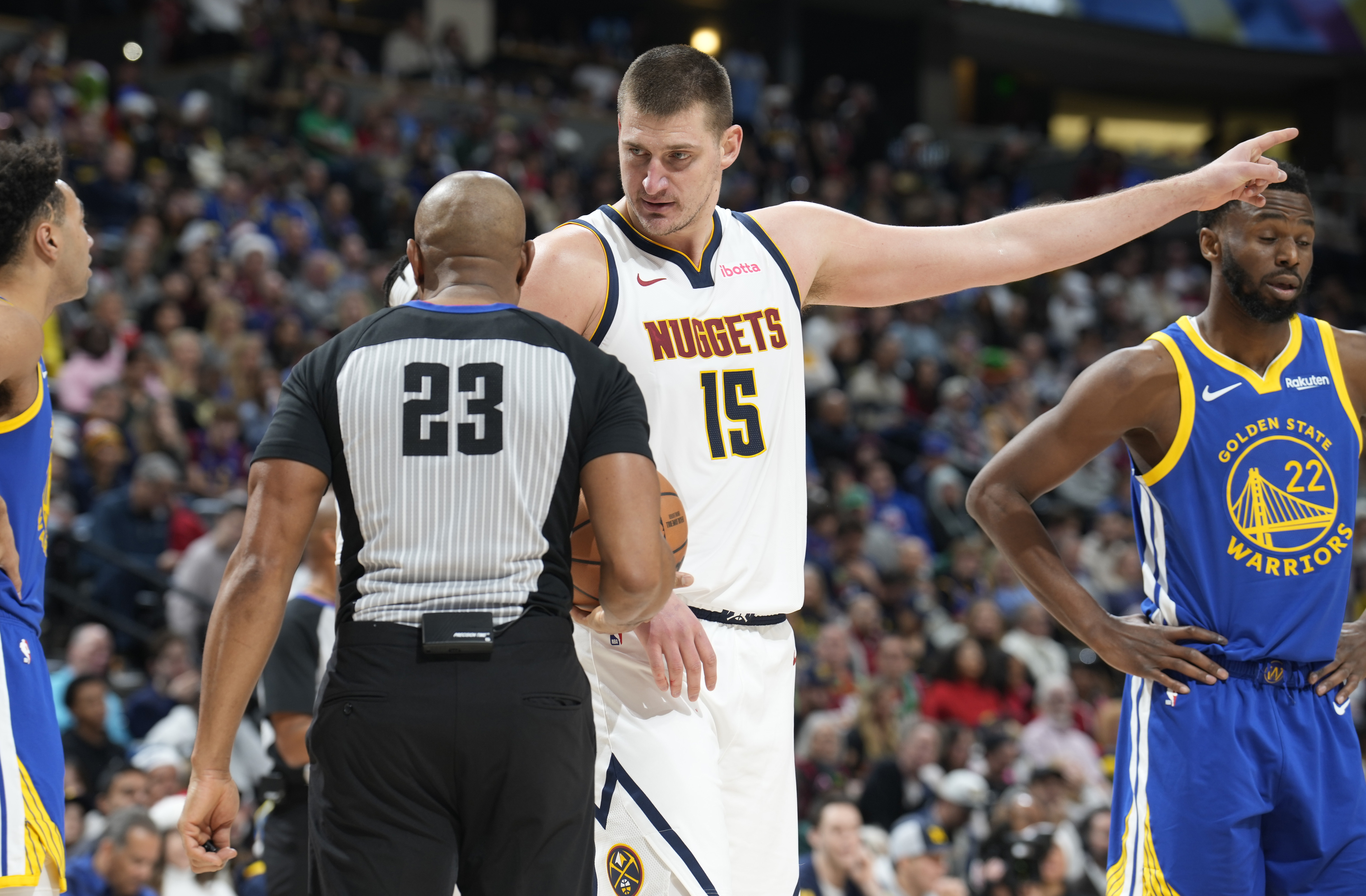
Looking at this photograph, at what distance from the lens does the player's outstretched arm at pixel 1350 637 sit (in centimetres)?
383

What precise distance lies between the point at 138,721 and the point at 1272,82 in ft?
82.7

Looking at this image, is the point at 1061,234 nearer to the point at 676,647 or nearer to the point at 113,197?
the point at 676,647

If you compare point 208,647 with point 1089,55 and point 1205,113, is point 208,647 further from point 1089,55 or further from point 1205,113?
point 1205,113

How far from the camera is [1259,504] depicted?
12.7ft

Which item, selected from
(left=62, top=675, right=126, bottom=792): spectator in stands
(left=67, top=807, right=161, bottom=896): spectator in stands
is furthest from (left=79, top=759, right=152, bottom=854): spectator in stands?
(left=62, top=675, right=126, bottom=792): spectator in stands

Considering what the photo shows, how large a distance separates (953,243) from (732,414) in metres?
0.92

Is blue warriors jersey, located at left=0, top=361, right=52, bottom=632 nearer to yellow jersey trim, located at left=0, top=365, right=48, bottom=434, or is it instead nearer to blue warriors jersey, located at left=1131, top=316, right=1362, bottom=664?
yellow jersey trim, located at left=0, top=365, right=48, bottom=434

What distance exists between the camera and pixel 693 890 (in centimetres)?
349

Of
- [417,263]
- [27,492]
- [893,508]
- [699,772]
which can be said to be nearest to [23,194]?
[27,492]

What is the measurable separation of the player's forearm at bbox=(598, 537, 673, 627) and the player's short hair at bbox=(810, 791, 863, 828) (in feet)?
17.4

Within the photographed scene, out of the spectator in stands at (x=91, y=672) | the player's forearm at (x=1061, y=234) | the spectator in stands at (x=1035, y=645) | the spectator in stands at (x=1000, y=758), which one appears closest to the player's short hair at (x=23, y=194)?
the player's forearm at (x=1061, y=234)

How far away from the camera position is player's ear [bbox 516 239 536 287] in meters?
3.22

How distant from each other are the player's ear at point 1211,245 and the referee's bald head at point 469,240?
6.84 feet

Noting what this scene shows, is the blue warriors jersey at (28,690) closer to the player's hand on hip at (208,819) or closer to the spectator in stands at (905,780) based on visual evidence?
the player's hand on hip at (208,819)
